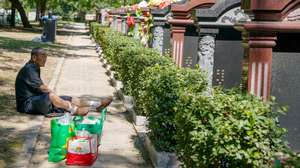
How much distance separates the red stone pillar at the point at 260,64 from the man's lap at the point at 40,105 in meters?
4.37

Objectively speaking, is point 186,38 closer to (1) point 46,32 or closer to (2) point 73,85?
(2) point 73,85

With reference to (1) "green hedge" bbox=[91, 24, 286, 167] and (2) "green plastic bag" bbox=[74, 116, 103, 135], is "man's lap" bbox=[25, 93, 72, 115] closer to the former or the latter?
(2) "green plastic bag" bbox=[74, 116, 103, 135]

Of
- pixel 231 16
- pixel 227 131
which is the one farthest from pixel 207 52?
pixel 227 131

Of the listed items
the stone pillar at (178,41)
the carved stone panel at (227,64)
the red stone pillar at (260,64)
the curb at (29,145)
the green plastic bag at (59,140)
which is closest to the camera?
the red stone pillar at (260,64)

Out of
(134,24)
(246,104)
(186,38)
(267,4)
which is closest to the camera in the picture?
(246,104)

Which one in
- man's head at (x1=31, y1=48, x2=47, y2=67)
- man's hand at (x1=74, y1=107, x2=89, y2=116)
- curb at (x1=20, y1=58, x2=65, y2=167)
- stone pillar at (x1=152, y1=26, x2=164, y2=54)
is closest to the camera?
curb at (x1=20, y1=58, x2=65, y2=167)

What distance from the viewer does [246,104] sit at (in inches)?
188

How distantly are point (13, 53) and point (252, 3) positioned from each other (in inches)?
669

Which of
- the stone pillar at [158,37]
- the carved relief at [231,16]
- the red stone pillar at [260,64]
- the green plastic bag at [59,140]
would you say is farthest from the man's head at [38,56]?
the stone pillar at [158,37]

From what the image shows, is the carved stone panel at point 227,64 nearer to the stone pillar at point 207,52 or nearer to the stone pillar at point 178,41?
the stone pillar at point 207,52

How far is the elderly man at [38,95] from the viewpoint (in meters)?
9.44

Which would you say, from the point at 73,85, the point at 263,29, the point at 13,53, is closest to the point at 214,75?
the point at 263,29

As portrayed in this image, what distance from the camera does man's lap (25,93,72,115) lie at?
9.47 m

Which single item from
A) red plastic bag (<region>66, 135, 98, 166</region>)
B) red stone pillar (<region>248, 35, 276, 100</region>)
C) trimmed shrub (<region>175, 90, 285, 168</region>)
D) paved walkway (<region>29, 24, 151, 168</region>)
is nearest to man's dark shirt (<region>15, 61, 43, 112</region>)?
paved walkway (<region>29, 24, 151, 168</region>)
